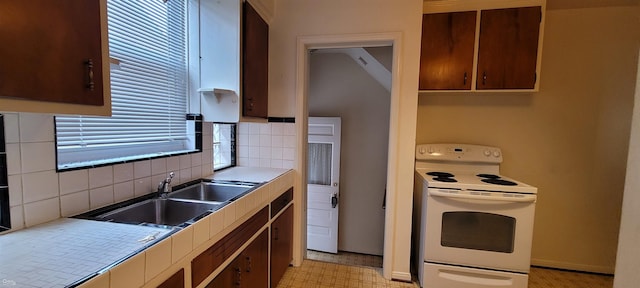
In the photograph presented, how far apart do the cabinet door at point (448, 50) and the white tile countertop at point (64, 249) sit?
225 cm

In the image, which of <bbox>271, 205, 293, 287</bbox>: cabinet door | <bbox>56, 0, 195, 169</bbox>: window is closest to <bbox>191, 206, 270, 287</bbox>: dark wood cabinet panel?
<bbox>271, 205, 293, 287</bbox>: cabinet door

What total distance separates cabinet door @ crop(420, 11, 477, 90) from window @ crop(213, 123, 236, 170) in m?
1.80

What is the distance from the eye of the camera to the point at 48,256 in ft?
2.64

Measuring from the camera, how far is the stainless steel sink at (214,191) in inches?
69.0

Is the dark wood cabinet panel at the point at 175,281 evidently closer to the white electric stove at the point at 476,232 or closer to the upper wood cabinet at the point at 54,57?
the upper wood cabinet at the point at 54,57

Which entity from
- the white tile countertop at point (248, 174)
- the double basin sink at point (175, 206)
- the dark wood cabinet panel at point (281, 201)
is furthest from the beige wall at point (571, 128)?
the double basin sink at point (175, 206)

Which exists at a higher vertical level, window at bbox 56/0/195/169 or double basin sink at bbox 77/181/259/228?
window at bbox 56/0/195/169

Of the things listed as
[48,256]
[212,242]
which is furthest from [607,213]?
[48,256]

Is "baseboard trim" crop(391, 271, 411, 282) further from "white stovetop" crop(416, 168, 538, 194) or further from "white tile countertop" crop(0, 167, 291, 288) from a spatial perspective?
"white tile countertop" crop(0, 167, 291, 288)

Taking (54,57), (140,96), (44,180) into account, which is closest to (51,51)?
(54,57)

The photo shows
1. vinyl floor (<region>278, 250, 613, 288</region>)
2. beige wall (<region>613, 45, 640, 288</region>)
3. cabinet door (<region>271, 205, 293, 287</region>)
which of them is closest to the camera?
beige wall (<region>613, 45, 640, 288</region>)

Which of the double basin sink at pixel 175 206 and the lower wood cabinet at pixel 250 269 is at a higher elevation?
the double basin sink at pixel 175 206

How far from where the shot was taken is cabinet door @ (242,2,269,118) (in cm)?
186

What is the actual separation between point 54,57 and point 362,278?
2.40 meters
